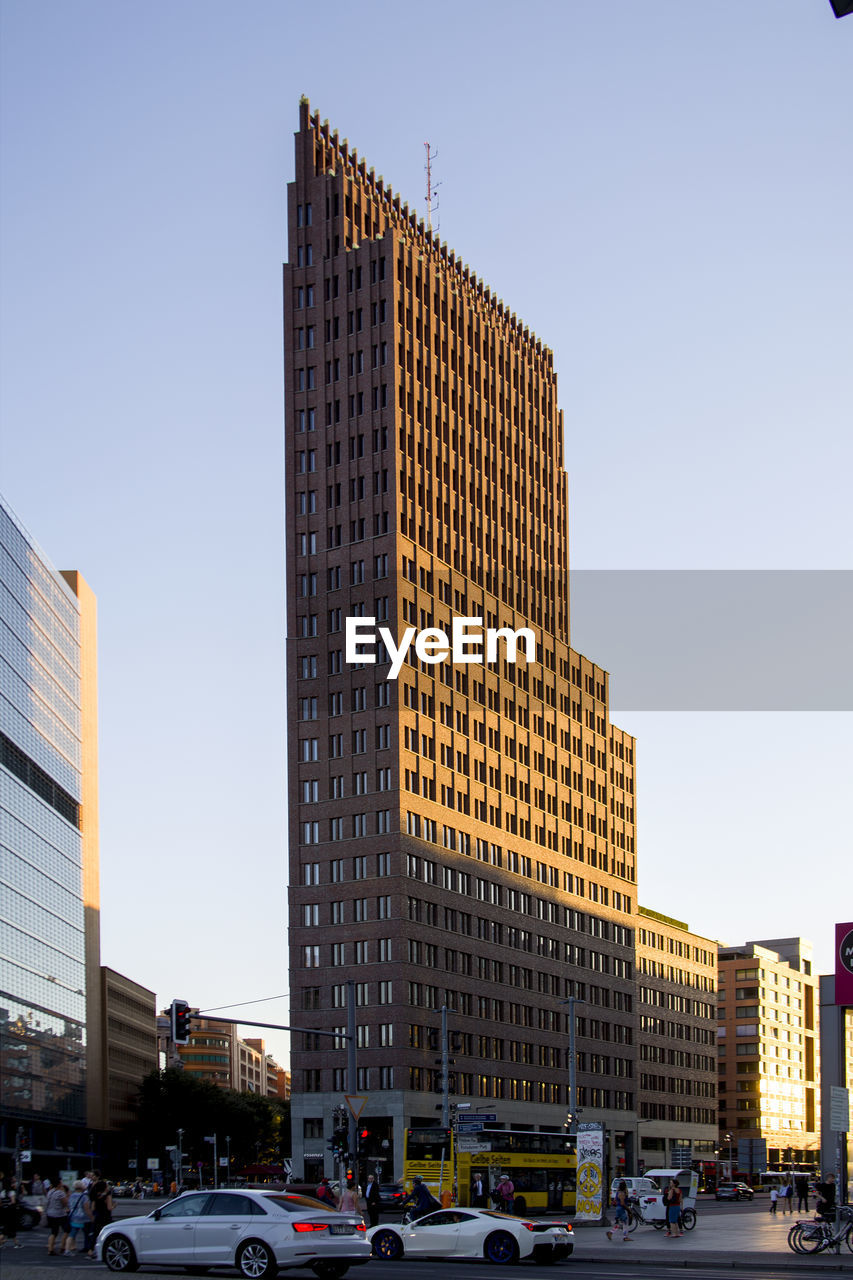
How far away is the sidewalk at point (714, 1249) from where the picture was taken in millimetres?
36844

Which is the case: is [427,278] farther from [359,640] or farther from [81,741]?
[81,741]

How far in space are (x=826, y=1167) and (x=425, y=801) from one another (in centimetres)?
6160

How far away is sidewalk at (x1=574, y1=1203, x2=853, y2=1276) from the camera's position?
36.8 metres

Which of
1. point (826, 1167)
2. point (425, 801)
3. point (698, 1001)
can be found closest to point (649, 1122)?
point (698, 1001)

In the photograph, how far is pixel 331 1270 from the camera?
28.3 meters

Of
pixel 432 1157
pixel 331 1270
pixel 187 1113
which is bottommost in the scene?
pixel 187 1113

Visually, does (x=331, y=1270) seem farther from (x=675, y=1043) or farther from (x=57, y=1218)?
(x=675, y=1043)

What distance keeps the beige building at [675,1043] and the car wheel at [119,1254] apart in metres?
123

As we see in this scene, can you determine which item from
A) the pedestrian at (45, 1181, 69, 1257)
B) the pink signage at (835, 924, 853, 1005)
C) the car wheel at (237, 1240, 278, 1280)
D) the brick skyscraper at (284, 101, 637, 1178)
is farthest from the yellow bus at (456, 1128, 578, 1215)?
the car wheel at (237, 1240, 278, 1280)

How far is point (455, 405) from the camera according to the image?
400ft

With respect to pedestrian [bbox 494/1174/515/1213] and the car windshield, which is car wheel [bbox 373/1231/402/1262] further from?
pedestrian [bbox 494/1174/515/1213]

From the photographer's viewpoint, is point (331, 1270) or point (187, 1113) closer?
point (331, 1270)

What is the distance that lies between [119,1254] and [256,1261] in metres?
3.22

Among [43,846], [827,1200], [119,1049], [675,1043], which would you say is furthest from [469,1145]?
[119,1049]
